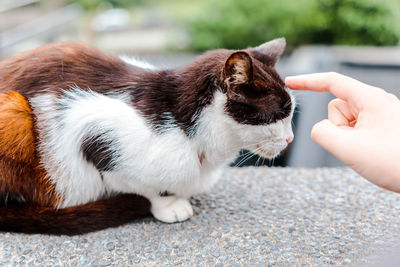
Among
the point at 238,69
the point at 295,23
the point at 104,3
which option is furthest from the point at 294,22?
the point at 238,69

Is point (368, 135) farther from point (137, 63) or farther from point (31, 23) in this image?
point (31, 23)

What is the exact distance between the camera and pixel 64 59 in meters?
1.11

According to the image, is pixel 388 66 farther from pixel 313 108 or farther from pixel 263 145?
pixel 263 145

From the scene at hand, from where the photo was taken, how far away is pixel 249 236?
1.11 metres

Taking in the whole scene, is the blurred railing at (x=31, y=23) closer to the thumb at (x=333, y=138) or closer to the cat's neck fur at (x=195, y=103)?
the cat's neck fur at (x=195, y=103)

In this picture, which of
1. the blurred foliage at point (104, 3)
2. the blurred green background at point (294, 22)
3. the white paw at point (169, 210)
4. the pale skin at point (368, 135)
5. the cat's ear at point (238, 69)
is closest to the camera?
the pale skin at point (368, 135)

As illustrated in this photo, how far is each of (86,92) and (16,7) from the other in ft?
16.7

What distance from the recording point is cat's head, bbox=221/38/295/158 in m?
0.97

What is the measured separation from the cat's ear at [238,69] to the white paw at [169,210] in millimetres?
408

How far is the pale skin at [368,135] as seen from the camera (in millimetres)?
819

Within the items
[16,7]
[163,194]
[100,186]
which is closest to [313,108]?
[163,194]

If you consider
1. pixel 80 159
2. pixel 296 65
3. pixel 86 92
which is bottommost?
pixel 296 65

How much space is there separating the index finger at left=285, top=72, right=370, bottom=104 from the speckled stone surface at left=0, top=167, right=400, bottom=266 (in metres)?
0.40

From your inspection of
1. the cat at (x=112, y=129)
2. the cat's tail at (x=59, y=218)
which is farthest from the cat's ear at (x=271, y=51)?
the cat's tail at (x=59, y=218)
